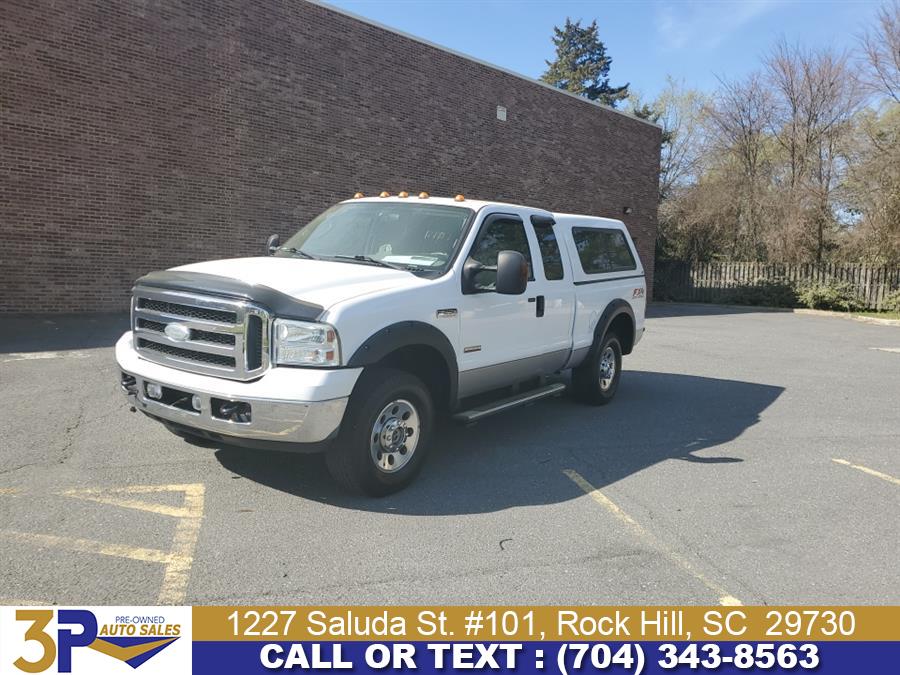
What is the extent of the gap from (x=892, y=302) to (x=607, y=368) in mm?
20097

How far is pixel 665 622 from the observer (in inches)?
124

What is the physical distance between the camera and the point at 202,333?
421 centimetres

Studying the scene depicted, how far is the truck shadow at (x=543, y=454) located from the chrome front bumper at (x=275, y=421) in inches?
24.8

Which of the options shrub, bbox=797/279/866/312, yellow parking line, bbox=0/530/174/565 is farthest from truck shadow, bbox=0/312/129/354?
shrub, bbox=797/279/866/312

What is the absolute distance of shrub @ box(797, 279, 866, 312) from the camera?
23.6m

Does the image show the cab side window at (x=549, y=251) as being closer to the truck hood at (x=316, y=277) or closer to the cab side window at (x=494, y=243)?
the cab side window at (x=494, y=243)

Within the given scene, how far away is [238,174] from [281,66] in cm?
259

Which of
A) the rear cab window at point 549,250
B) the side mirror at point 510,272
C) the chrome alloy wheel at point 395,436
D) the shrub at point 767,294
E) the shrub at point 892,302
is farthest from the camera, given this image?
the shrub at point 767,294

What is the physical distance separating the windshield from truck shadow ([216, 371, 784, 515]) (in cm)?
160

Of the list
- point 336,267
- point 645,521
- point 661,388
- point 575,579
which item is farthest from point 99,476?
point 661,388

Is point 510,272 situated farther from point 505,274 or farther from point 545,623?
point 545,623

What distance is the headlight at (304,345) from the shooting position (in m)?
3.96

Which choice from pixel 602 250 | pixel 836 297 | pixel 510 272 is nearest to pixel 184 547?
pixel 510 272

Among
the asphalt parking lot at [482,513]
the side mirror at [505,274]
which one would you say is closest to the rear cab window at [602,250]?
the asphalt parking lot at [482,513]
